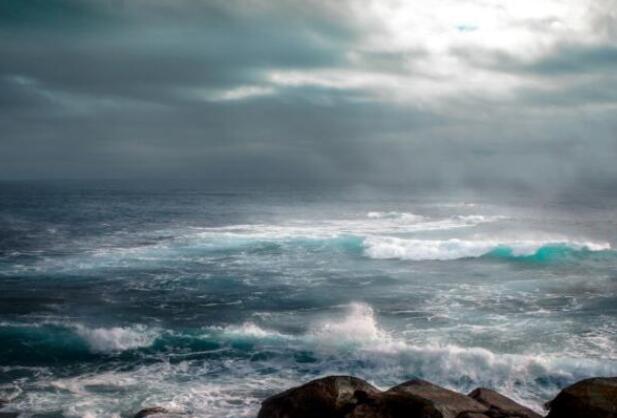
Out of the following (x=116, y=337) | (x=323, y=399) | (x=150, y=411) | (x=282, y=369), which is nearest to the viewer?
(x=323, y=399)

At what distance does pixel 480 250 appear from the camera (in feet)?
143

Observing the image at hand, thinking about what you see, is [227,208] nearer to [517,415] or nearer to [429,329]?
[429,329]

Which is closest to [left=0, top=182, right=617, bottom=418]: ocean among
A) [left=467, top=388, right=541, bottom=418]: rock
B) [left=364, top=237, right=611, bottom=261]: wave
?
[left=364, top=237, right=611, bottom=261]: wave

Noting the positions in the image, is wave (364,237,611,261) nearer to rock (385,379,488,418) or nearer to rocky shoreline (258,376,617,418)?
rock (385,379,488,418)

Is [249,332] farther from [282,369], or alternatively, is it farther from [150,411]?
[150,411]

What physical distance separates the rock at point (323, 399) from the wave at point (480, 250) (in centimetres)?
2987

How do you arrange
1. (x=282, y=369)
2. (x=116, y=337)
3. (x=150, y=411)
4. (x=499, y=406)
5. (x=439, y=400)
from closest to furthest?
(x=439, y=400)
(x=499, y=406)
(x=150, y=411)
(x=282, y=369)
(x=116, y=337)

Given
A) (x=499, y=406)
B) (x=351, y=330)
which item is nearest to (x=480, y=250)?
(x=351, y=330)

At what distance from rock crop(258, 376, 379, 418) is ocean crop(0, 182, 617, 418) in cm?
285

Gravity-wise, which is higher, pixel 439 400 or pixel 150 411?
pixel 439 400

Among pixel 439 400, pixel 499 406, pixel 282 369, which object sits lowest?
pixel 282 369

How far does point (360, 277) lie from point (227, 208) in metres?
63.3

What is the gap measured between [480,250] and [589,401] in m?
33.6

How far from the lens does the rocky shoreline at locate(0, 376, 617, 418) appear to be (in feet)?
36.0
